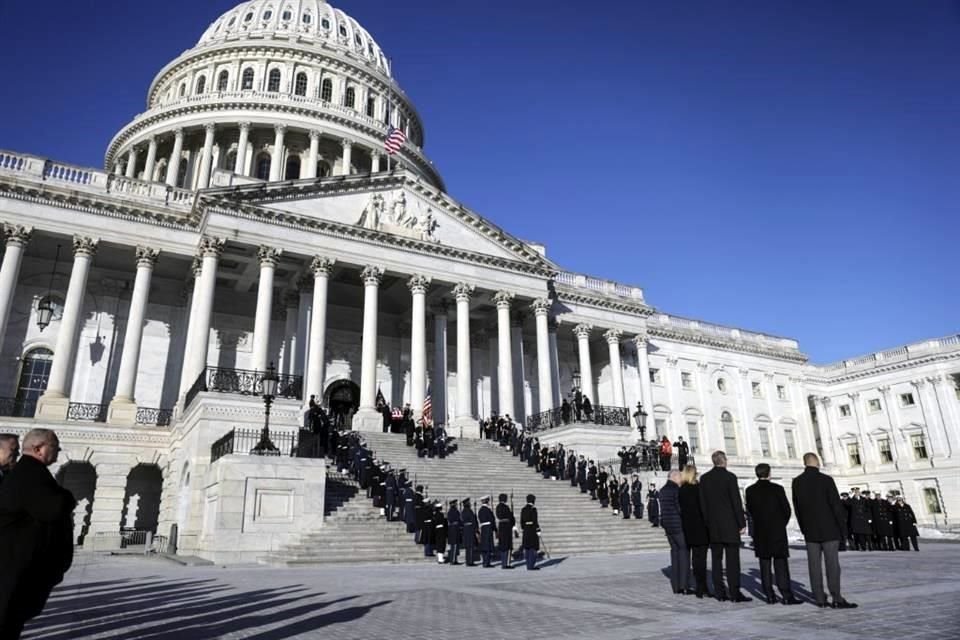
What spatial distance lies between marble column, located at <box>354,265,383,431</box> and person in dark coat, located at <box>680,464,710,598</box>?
76.1 feet

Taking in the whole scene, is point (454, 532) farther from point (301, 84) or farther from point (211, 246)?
point (301, 84)

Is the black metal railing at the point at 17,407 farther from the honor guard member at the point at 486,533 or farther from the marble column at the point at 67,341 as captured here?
the honor guard member at the point at 486,533

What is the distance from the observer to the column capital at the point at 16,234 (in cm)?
2973

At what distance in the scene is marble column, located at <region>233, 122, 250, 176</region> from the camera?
52656 millimetres

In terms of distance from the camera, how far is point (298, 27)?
214ft

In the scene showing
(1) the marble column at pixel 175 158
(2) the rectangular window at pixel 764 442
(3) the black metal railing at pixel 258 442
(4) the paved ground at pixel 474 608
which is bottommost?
(4) the paved ground at pixel 474 608

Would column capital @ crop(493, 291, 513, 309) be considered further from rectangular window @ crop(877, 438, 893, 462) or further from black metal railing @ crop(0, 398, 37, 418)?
rectangular window @ crop(877, 438, 893, 462)

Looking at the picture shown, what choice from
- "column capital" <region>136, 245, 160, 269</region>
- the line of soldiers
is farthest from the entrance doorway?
the line of soldiers

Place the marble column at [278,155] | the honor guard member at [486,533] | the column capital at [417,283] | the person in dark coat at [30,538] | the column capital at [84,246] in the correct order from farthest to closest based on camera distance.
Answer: the marble column at [278,155]
the column capital at [417,283]
the column capital at [84,246]
the honor guard member at [486,533]
the person in dark coat at [30,538]

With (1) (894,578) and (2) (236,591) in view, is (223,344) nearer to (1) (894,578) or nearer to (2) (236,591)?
(2) (236,591)

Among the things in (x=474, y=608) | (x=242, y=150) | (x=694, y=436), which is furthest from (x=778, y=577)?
(x=242, y=150)

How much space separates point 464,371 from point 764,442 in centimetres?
3200

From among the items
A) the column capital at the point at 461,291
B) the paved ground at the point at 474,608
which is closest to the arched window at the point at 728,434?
the column capital at the point at 461,291

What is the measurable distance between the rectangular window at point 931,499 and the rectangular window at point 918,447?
258cm
